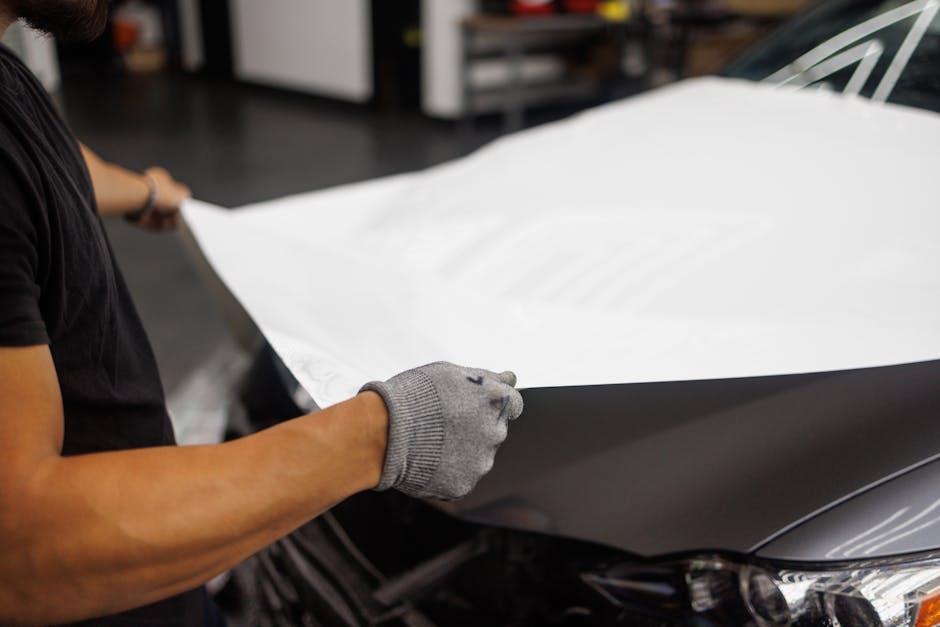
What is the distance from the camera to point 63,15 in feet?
2.05

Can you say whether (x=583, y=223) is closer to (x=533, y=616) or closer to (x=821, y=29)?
(x=533, y=616)

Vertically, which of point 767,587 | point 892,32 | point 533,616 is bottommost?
point 533,616

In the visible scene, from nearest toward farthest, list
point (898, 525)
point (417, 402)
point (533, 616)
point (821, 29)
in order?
1. point (417, 402)
2. point (898, 525)
3. point (533, 616)
4. point (821, 29)

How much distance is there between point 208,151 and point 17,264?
17.3 ft

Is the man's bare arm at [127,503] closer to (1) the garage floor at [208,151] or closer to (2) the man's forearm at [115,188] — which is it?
(2) the man's forearm at [115,188]

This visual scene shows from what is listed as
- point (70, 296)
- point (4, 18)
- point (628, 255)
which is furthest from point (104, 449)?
point (628, 255)

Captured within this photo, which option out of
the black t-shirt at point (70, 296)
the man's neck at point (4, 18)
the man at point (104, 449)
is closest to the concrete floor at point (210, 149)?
the black t-shirt at point (70, 296)

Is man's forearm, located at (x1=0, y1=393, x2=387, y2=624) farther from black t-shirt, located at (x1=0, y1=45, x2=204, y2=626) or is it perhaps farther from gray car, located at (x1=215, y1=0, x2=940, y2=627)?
gray car, located at (x1=215, y1=0, x2=940, y2=627)

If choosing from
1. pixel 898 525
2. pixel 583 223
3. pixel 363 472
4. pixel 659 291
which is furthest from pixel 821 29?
pixel 363 472

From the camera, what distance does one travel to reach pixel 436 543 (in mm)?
915

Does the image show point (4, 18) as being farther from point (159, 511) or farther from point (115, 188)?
point (115, 188)

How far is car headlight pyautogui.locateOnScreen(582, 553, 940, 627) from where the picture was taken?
0.71 m

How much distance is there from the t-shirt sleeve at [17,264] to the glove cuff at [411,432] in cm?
25

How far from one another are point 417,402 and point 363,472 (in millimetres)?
72
